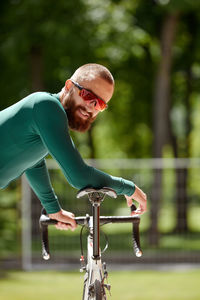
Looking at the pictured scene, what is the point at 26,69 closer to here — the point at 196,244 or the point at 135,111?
the point at 135,111

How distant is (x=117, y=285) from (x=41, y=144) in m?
5.33

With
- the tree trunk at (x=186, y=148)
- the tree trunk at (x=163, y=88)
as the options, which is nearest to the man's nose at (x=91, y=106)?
the tree trunk at (x=186, y=148)

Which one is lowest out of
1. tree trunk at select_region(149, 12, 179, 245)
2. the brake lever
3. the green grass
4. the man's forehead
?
the brake lever

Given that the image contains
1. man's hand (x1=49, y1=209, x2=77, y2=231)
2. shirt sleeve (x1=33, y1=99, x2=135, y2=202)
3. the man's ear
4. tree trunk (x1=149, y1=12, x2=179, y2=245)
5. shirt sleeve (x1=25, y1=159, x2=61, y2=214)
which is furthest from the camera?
tree trunk (x1=149, y1=12, x2=179, y2=245)

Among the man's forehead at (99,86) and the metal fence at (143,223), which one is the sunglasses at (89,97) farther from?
the metal fence at (143,223)

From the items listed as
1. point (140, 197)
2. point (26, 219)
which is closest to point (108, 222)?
point (140, 197)

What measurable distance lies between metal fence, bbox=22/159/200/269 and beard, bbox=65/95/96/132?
626cm

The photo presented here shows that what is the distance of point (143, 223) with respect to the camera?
9.83 m

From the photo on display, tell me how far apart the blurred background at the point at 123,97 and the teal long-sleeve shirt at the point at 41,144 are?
6.23 meters

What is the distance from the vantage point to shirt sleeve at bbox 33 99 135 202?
2.28m

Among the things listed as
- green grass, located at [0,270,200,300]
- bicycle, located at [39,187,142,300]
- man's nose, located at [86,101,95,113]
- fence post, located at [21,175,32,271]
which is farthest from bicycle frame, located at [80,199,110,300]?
fence post, located at [21,175,32,271]

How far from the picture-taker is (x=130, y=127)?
1864cm

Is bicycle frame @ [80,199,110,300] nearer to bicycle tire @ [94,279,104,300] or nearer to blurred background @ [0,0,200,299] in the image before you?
bicycle tire @ [94,279,104,300]

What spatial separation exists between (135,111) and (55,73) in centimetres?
437
